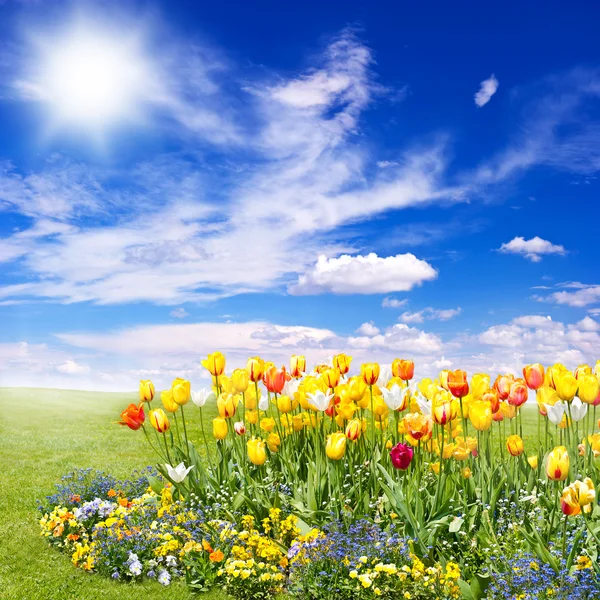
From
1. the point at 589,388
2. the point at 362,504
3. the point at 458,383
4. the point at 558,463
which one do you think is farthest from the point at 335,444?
the point at 589,388

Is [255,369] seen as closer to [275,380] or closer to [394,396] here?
[275,380]

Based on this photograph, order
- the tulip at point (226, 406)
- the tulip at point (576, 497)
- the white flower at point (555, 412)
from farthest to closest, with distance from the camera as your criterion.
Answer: the tulip at point (226, 406)
the white flower at point (555, 412)
the tulip at point (576, 497)

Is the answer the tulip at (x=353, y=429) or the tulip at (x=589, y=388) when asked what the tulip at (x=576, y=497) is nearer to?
the tulip at (x=589, y=388)

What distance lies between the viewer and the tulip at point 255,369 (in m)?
8.19

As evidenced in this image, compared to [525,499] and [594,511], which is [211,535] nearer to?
[525,499]

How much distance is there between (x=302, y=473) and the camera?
8.71 m

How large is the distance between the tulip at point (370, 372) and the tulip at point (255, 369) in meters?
1.43

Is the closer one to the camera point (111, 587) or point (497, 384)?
point (111, 587)

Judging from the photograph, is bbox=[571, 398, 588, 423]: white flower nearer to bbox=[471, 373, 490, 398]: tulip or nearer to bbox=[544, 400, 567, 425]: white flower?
bbox=[544, 400, 567, 425]: white flower

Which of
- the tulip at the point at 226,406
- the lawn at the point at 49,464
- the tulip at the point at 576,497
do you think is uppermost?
the tulip at the point at 226,406

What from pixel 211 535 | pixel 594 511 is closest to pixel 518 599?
pixel 594 511

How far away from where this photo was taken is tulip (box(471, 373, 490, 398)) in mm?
7269

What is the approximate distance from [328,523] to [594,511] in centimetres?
297

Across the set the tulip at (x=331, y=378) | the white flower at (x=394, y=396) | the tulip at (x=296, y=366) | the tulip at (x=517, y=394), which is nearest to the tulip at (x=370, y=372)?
the tulip at (x=331, y=378)
